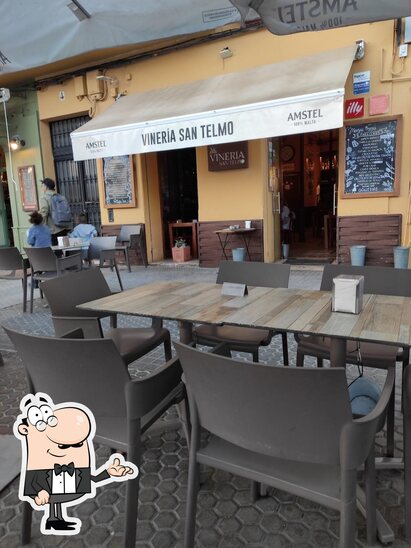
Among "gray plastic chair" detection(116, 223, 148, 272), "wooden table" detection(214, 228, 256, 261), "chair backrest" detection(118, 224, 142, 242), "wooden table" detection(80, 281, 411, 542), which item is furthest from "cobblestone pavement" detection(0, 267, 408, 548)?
"chair backrest" detection(118, 224, 142, 242)

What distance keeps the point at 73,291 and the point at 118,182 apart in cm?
575

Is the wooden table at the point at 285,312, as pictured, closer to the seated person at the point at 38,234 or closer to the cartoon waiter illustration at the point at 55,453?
the cartoon waiter illustration at the point at 55,453

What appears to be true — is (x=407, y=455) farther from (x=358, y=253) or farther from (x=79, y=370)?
(x=358, y=253)

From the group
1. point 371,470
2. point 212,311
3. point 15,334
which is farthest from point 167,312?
point 371,470

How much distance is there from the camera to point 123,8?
2.88m

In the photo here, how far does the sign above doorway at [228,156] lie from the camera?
6.57 metres

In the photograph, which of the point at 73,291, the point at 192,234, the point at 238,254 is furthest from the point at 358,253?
the point at 73,291

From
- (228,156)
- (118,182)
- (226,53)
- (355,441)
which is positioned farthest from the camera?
(118,182)

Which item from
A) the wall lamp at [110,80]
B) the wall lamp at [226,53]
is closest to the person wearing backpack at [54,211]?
A: the wall lamp at [110,80]

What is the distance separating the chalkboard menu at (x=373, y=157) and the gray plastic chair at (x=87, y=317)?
4418 mm

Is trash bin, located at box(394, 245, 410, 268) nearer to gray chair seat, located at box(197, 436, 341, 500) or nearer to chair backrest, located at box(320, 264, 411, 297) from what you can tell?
chair backrest, located at box(320, 264, 411, 297)

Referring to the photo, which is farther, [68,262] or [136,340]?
[68,262]

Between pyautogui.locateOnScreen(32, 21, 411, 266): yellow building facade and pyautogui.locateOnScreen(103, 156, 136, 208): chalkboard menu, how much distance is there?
0.12 metres

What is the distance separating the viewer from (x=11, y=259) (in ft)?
16.0
